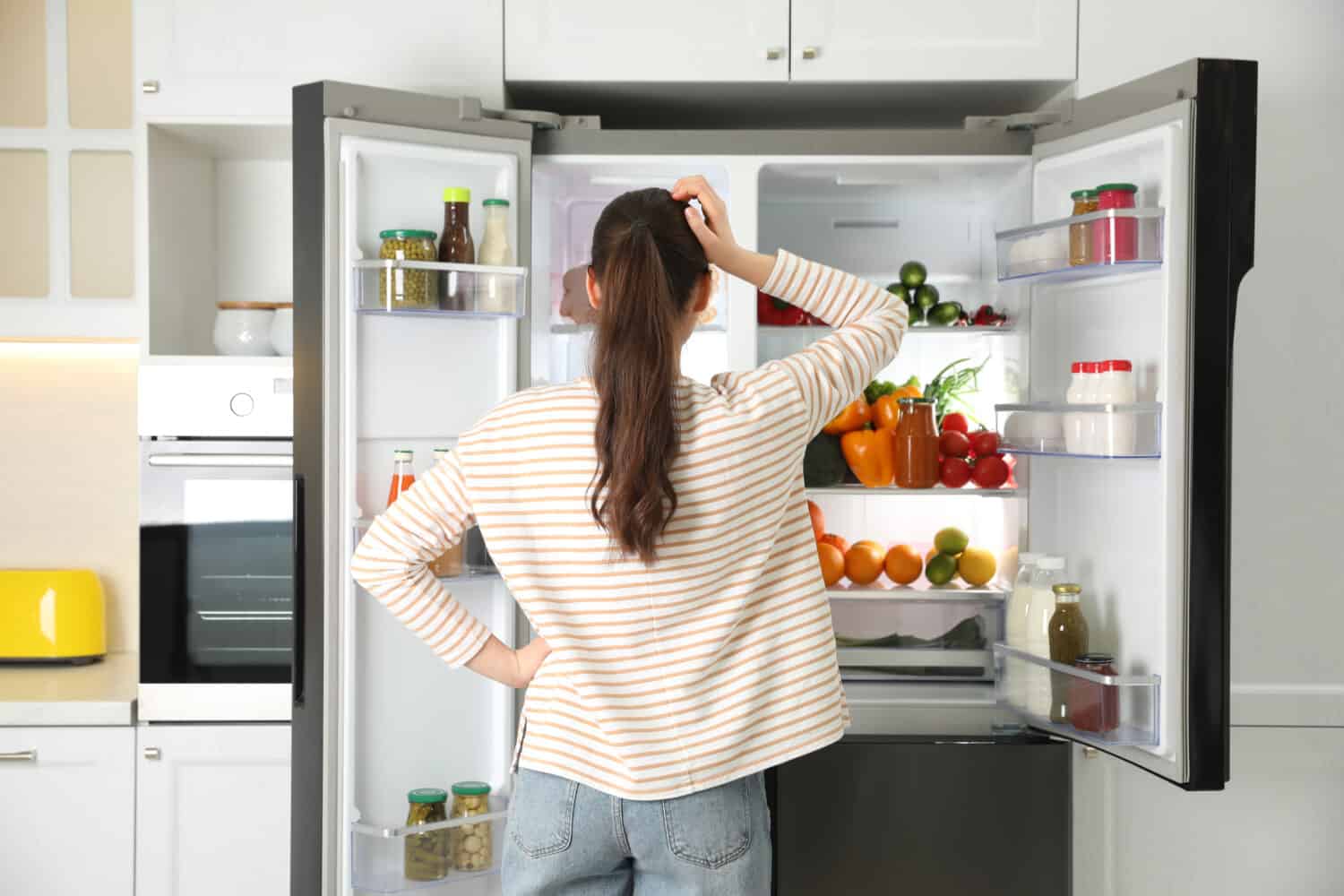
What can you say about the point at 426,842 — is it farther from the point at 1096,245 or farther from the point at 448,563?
the point at 1096,245

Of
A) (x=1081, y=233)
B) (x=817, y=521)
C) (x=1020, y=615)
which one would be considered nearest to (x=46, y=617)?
(x=817, y=521)

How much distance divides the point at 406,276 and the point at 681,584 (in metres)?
0.99

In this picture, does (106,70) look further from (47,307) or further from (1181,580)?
(1181,580)

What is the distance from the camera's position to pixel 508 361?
209 cm

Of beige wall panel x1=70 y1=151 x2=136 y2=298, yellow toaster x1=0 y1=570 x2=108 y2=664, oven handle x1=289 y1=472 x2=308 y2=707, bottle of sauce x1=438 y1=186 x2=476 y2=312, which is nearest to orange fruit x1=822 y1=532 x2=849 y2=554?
bottle of sauce x1=438 y1=186 x2=476 y2=312

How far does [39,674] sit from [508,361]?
129cm

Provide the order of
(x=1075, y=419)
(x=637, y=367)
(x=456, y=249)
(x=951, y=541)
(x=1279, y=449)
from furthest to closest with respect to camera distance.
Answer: (x=951, y=541), (x=1279, y=449), (x=456, y=249), (x=1075, y=419), (x=637, y=367)

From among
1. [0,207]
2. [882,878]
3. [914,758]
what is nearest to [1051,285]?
[914,758]

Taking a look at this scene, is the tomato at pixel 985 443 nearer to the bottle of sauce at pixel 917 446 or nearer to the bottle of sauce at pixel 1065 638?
the bottle of sauce at pixel 917 446

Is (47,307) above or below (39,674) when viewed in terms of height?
above

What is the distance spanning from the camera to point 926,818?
207cm

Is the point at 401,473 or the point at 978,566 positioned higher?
the point at 401,473

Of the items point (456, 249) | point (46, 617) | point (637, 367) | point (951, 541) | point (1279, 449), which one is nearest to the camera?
point (637, 367)

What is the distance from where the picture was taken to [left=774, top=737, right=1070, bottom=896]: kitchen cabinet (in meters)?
2.06
